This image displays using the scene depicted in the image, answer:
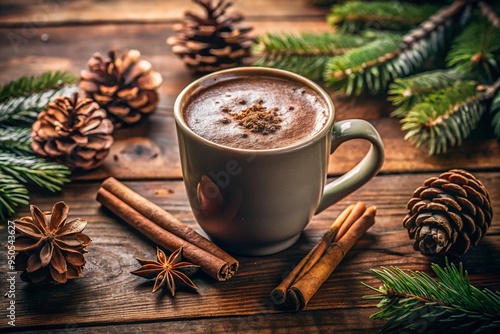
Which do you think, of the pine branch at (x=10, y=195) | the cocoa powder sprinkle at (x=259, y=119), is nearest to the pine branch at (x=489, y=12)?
the cocoa powder sprinkle at (x=259, y=119)

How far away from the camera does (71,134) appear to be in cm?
115

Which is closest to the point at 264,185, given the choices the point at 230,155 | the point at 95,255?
the point at 230,155

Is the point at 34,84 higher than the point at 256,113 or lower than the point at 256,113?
lower

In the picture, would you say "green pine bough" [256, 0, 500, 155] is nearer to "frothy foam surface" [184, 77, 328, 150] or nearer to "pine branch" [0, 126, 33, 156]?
"frothy foam surface" [184, 77, 328, 150]

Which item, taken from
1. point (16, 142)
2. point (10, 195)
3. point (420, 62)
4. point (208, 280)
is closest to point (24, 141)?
point (16, 142)

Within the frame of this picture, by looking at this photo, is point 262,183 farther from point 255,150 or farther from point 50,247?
point 50,247

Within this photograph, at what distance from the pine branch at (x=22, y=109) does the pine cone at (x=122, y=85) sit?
91 millimetres

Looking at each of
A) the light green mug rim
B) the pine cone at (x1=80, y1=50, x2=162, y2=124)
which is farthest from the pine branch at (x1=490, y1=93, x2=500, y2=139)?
the pine cone at (x1=80, y1=50, x2=162, y2=124)

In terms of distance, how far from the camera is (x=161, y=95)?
1386 millimetres

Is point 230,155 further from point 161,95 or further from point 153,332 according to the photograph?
point 161,95

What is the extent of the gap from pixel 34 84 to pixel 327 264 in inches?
28.2

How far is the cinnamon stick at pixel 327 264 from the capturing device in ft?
2.95

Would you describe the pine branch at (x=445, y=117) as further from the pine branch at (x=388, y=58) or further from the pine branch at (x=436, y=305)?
the pine branch at (x=436, y=305)

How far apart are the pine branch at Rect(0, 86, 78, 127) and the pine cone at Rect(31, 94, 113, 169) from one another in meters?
0.06
